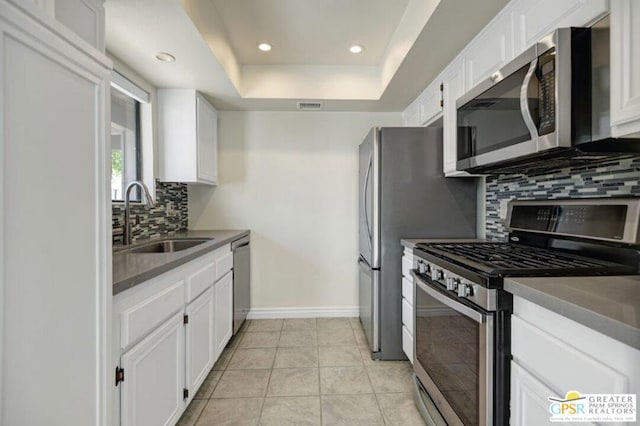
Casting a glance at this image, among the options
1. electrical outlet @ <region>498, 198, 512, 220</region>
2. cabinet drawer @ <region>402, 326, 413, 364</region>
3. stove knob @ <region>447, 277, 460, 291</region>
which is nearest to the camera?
stove knob @ <region>447, 277, 460, 291</region>

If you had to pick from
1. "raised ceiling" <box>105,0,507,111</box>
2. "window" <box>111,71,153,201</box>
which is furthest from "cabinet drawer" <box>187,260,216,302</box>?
"raised ceiling" <box>105,0,507,111</box>

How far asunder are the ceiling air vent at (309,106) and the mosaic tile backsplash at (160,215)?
1485 millimetres

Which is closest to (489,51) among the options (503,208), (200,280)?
(503,208)

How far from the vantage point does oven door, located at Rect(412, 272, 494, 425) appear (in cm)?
109

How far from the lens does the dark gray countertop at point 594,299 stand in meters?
0.68

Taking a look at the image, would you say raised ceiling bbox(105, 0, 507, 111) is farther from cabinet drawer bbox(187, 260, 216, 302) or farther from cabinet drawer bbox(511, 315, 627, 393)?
cabinet drawer bbox(511, 315, 627, 393)

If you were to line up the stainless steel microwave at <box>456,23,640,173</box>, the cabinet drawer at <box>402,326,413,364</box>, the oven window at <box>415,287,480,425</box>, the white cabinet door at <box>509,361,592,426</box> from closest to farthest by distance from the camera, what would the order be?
the white cabinet door at <box>509,361,592,426</box> → the stainless steel microwave at <box>456,23,640,173</box> → the oven window at <box>415,287,480,425</box> → the cabinet drawer at <box>402,326,413,364</box>

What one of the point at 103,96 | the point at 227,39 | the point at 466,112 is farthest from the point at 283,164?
the point at 103,96

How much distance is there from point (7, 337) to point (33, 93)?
550 mm

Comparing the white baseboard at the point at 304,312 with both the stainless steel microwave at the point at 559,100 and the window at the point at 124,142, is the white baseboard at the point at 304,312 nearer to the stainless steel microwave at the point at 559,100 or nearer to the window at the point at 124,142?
the window at the point at 124,142

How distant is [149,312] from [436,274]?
1.35 meters

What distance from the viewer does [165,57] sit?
199 cm

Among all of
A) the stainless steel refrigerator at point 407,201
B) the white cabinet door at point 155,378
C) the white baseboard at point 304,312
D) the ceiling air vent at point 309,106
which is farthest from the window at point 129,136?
the stainless steel refrigerator at point 407,201

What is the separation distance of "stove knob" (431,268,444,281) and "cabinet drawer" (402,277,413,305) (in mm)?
504
